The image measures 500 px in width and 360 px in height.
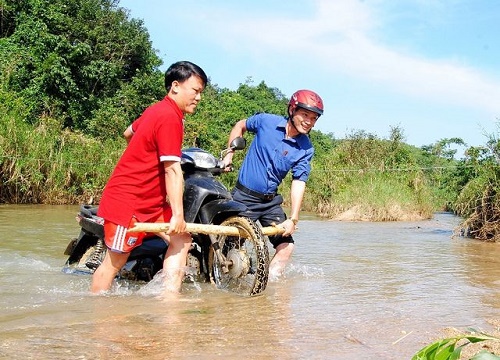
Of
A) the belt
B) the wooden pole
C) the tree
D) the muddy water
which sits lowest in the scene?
the muddy water

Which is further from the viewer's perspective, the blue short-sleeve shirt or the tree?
the tree

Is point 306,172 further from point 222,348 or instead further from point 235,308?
point 222,348

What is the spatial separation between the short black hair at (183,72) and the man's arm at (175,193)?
638 millimetres

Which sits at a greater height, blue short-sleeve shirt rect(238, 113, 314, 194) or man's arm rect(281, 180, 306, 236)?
blue short-sleeve shirt rect(238, 113, 314, 194)

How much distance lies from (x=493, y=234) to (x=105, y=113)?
19612mm

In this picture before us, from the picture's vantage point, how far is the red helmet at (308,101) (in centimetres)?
475

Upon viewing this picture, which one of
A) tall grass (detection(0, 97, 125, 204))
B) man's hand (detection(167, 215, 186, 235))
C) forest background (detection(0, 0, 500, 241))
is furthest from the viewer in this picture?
tall grass (detection(0, 97, 125, 204))

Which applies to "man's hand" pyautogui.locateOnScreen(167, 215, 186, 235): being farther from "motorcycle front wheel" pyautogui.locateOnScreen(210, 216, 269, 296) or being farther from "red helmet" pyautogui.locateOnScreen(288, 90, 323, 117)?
"red helmet" pyautogui.locateOnScreen(288, 90, 323, 117)

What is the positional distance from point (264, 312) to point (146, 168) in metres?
1.26

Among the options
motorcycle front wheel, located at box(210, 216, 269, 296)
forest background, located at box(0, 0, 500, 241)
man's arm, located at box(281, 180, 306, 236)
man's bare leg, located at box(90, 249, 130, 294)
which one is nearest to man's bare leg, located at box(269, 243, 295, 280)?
man's arm, located at box(281, 180, 306, 236)

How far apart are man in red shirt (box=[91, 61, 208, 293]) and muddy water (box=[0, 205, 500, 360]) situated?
29 cm

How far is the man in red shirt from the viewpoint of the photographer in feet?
12.9

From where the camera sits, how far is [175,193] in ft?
12.9

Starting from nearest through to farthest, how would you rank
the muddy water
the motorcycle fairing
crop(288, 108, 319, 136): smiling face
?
the muddy water → the motorcycle fairing → crop(288, 108, 319, 136): smiling face
